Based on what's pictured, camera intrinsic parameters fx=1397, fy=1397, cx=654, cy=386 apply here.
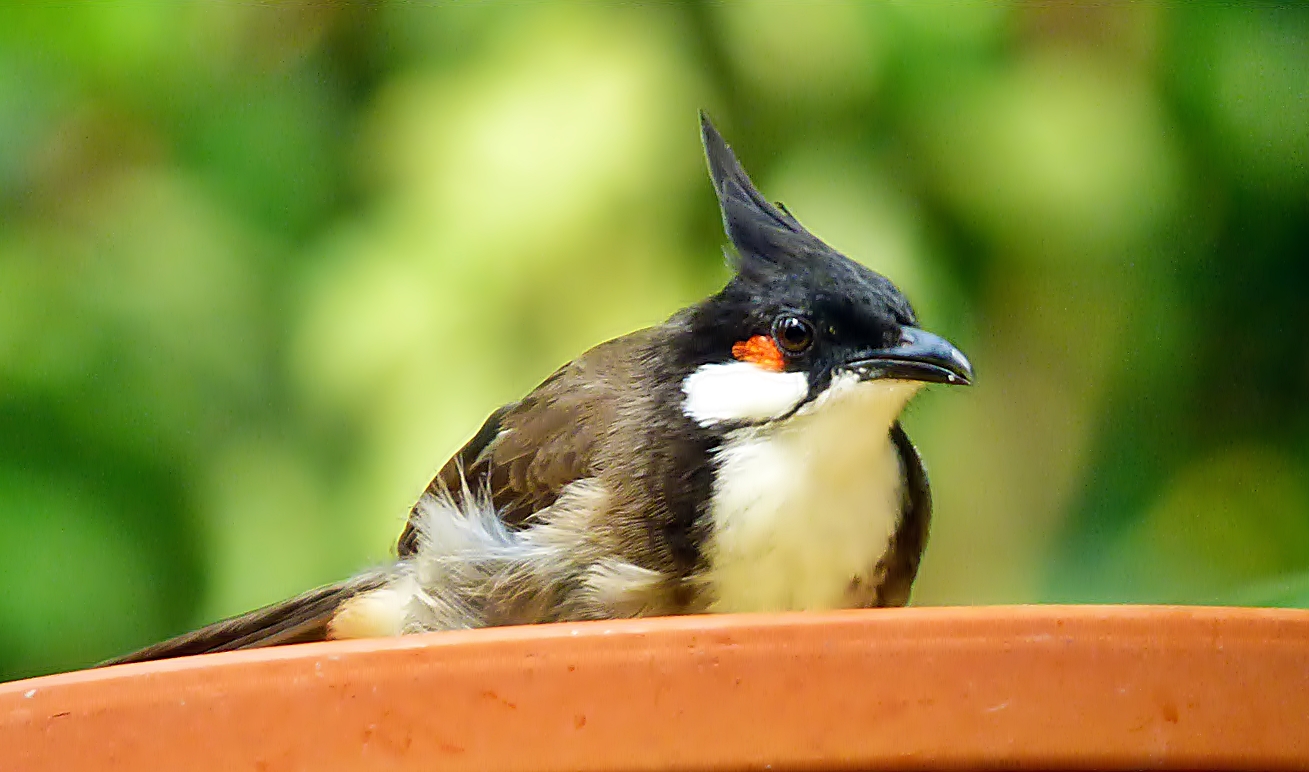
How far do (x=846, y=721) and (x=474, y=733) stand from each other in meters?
0.24

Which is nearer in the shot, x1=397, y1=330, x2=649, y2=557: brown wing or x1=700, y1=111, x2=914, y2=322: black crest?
x1=700, y1=111, x2=914, y2=322: black crest

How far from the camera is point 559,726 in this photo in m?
0.90

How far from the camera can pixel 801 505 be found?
146cm

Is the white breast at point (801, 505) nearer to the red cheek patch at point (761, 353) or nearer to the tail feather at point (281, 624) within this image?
the red cheek patch at point (761, 353)

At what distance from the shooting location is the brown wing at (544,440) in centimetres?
162

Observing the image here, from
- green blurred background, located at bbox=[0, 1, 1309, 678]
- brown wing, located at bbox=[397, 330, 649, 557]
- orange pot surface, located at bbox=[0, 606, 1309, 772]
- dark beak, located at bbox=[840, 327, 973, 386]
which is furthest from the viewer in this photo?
green blurred background, located at bbox=[0, 1, 1309, 678]

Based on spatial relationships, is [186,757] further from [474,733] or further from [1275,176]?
[1275,176]

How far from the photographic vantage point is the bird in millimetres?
1453

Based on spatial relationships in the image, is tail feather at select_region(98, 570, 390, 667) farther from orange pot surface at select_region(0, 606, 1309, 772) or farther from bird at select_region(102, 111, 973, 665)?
orange pot surface at select_region(0, 606, 1309, 772)

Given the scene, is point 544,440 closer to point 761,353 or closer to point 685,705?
point 761,353

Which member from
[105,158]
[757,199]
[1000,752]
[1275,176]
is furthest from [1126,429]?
[105,158]

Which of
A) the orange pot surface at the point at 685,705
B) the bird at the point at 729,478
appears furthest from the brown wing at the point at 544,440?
the orange pot surface at the point at 685,705

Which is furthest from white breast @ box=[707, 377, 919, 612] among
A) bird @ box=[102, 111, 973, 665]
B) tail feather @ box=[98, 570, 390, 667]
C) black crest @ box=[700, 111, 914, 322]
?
tail feather @ box=[98, 570, 390, 667]

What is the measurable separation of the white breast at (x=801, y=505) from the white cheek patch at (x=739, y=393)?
0.02 metres
